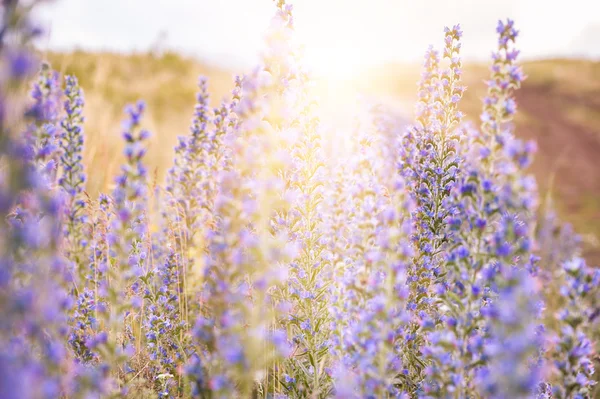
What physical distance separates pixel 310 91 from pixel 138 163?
6.38ft

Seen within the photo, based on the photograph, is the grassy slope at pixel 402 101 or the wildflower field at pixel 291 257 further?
the grassy slope at pixel 402 101

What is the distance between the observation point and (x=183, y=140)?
4.63 metres

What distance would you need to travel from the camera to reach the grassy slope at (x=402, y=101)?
34.3ft

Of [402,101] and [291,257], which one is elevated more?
[402,101]

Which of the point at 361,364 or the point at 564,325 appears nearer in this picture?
the point at 361,364

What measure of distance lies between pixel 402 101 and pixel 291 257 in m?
22.4

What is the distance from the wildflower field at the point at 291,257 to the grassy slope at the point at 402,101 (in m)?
3.00

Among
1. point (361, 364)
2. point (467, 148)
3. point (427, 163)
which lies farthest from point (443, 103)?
point (361, 364)

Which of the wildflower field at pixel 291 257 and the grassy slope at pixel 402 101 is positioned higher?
the grassy slope at pixel 402 101

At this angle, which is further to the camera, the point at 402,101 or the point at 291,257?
the point at 402,101

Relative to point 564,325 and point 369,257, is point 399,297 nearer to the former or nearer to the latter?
point 369,257

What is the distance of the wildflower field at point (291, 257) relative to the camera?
180 centimetres

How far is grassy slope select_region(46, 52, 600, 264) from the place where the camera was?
10461 millimetres

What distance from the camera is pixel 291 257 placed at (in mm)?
2941
